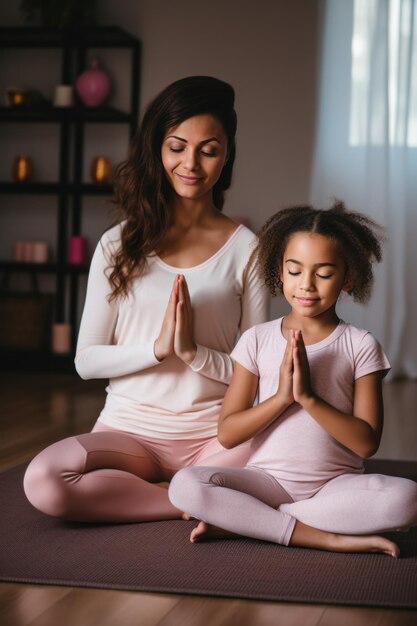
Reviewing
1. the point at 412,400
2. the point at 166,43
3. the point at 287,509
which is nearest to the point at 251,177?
the point at 166,43

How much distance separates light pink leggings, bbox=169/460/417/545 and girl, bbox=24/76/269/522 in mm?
191

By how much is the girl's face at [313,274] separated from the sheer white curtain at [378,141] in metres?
3.18

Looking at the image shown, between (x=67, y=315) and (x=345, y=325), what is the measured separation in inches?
143

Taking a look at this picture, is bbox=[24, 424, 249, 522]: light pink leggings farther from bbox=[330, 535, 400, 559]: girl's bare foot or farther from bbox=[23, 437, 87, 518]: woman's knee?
bbox=[330, 535, 400, 559]: girl's bare foot

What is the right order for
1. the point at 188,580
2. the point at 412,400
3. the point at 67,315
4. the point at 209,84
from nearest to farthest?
the point at 188,580 → the point at 209,84 → the point at 412,400 → the point at 67,315

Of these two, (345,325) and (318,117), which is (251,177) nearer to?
(318,117)

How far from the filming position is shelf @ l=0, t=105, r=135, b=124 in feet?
16.5

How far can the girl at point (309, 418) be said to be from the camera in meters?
1.79

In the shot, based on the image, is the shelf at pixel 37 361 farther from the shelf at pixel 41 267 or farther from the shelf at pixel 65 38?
the shelf at pixel 65 38

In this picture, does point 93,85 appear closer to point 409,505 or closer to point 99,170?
point 99,170

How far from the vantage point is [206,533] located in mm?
1853

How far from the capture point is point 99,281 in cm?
220

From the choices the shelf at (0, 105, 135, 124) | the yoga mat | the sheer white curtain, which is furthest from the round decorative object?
the yoga mat

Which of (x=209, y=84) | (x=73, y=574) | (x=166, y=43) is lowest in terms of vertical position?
(x=73, y=574)
